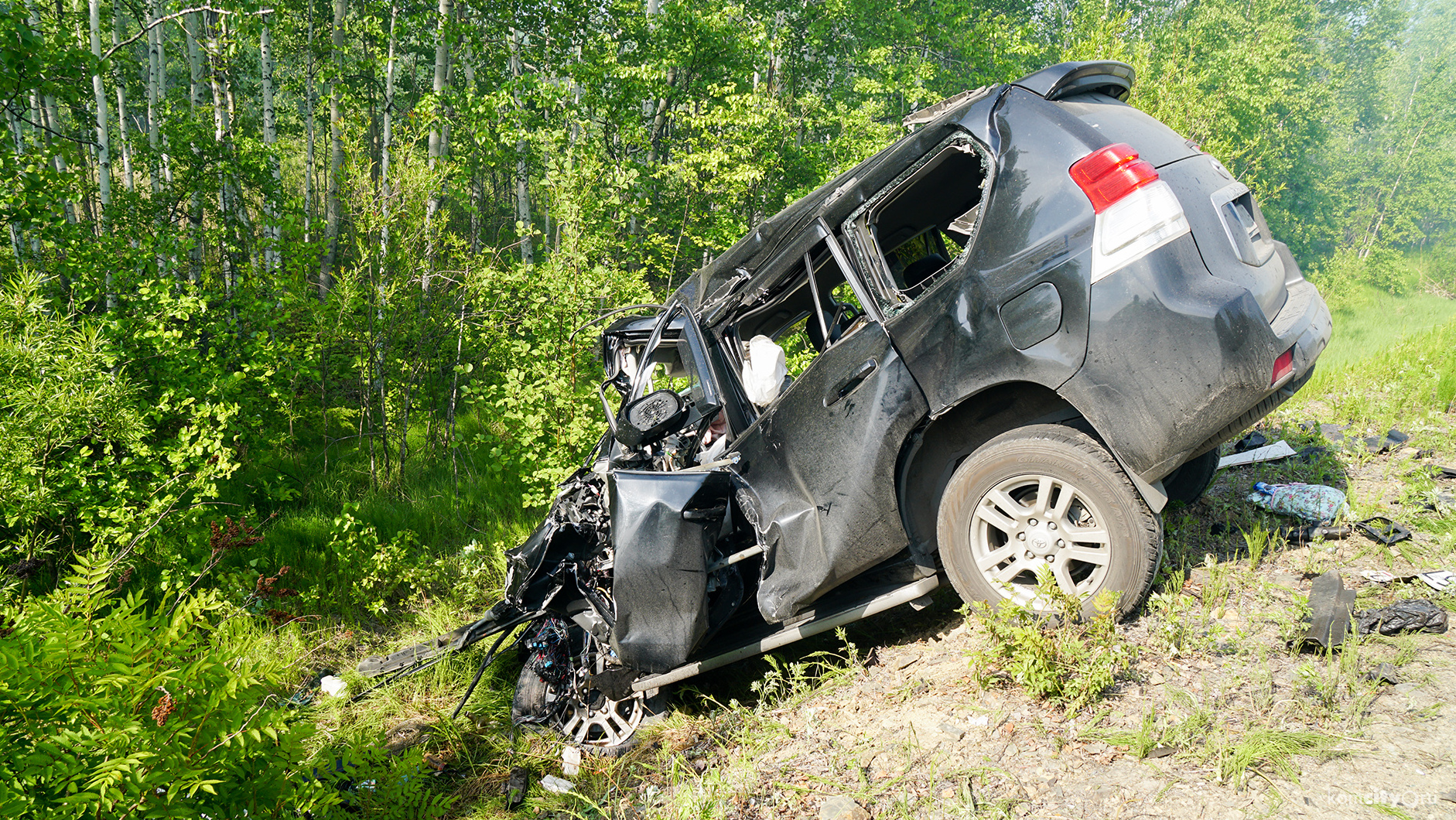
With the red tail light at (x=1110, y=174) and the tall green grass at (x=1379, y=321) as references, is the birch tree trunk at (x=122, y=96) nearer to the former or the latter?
the red tail light at (x=1110, y=174)

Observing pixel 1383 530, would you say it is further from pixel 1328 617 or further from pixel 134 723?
pixel 134 723

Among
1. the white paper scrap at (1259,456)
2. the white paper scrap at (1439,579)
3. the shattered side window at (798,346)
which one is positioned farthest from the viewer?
the white paper scrap at (1259,456)

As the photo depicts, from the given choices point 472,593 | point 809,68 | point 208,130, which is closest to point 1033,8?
point 809,68

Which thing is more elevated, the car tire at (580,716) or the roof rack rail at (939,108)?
the roof rack rail at (939,108)

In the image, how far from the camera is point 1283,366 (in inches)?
106

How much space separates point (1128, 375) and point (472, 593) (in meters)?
5.04

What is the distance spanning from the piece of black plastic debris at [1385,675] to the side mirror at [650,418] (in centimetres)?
298

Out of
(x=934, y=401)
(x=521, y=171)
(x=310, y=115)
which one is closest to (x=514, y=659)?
(x=934, y=401)

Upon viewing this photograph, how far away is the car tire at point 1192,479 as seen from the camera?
12.6ft

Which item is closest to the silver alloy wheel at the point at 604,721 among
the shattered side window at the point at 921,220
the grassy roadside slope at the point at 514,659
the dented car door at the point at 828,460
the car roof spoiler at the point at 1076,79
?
the grassy roadside slope at the point at 514,659

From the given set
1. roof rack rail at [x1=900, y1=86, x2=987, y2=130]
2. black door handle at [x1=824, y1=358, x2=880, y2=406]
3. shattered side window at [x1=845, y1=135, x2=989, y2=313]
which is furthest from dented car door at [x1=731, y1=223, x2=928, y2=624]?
roof rack rail at [x1=900, y1=86, x2=987, y2=130]

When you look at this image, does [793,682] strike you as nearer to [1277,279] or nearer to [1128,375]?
[1128,375]

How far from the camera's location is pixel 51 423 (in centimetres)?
444

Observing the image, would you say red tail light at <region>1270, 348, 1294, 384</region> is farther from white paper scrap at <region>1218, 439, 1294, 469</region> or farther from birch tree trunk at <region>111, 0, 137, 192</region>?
birch tree trunk at <region>111, 0, 137, 192</region>
